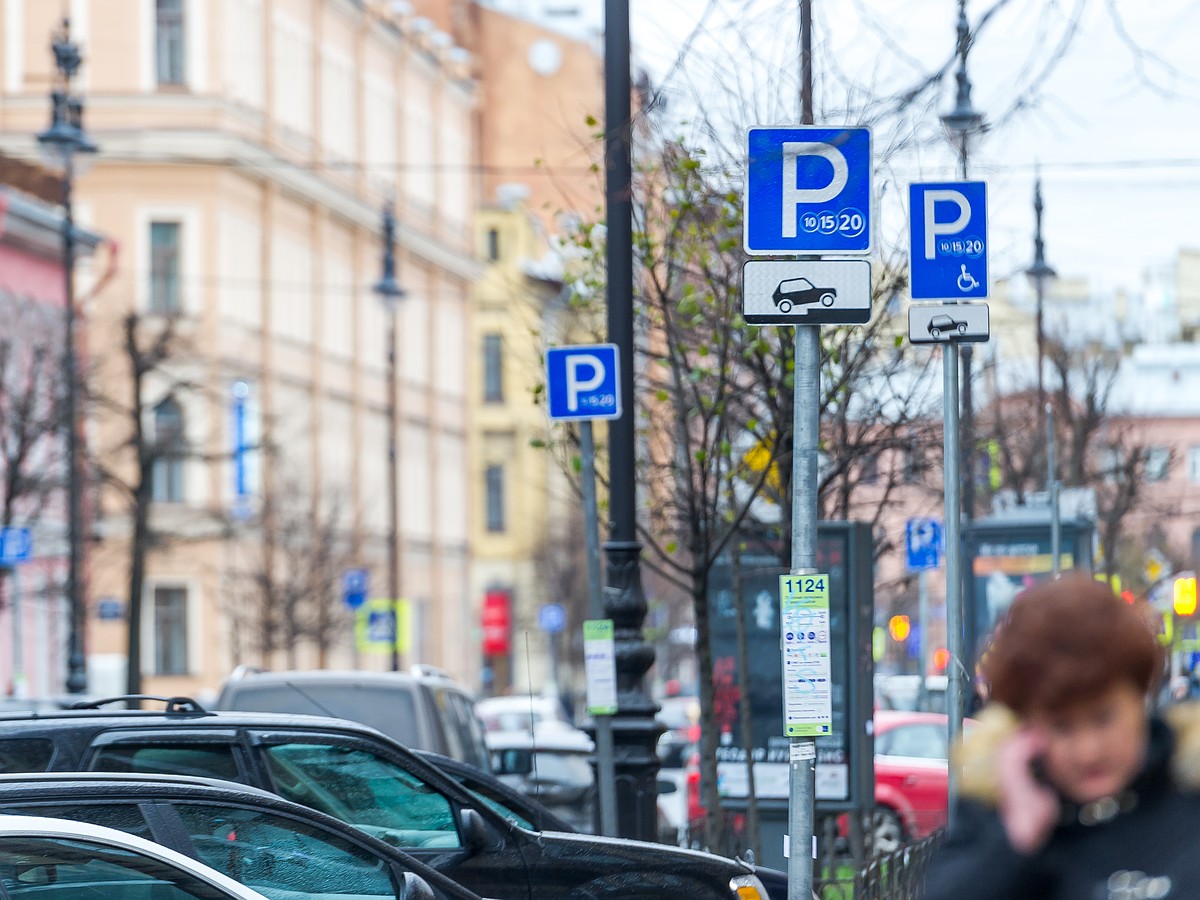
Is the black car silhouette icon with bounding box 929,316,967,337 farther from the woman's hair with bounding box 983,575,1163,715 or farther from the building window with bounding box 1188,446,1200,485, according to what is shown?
the building window with bounding box 1188,446,1200,485

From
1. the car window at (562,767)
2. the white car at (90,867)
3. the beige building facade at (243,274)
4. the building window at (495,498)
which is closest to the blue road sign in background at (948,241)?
the white car at (90,867)

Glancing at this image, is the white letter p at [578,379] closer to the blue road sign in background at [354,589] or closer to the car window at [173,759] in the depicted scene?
the car window at [173,759]

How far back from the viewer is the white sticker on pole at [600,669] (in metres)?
12.2

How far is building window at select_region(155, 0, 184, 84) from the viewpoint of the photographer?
185ft

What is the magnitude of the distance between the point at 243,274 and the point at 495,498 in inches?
993

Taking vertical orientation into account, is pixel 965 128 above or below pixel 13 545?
above

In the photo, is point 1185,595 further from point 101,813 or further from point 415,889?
point 101,813

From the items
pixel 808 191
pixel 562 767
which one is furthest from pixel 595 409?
pixel 562 767

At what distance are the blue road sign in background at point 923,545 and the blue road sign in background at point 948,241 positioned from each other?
14116mm

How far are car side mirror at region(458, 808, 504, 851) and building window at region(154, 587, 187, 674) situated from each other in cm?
4827

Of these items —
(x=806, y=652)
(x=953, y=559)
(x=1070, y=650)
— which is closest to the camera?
(x=1070, y=650)

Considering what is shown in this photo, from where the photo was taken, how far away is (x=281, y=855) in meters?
6.68

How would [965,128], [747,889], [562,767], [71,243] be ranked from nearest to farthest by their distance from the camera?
1. [747,889]
2. [965,128]
3. [562,767]
4. [71,243]

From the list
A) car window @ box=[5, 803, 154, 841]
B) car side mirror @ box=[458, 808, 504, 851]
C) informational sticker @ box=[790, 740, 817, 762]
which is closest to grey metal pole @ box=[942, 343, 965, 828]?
informational sticker @ box=[790, 740, 817, 762]
